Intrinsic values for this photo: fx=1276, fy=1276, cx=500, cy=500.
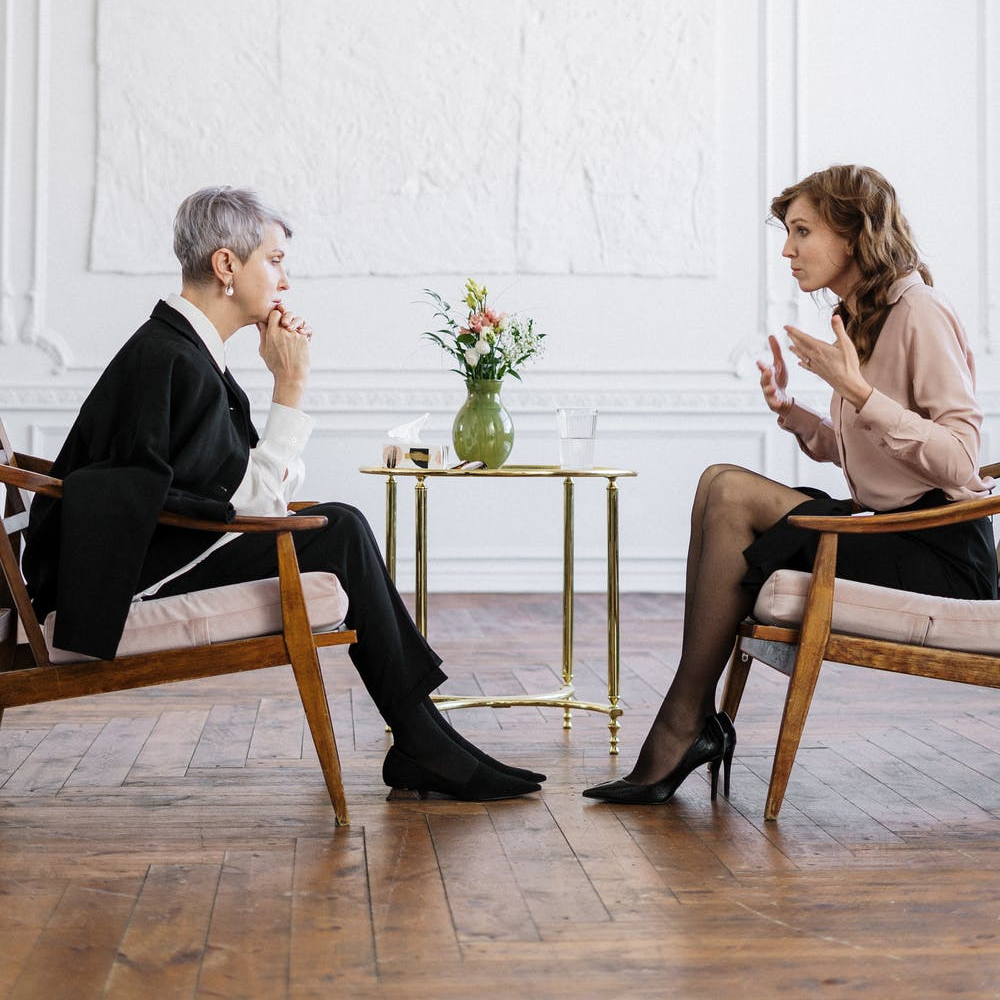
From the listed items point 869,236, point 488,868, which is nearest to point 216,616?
point 488,868

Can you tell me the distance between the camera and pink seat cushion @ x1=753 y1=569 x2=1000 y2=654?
2.31 metres

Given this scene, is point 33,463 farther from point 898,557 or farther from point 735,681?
point 898,557

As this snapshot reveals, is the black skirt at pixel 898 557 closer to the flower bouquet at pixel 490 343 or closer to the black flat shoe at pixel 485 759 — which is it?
the black flat shoe at pixel 485 759

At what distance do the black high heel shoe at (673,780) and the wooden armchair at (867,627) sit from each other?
6.6 inches

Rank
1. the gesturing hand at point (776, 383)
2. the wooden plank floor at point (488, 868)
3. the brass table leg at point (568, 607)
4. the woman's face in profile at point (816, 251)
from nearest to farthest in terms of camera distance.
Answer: the wooden plank floor at point (488, 868), the woman's face in profile at point (816, 251), the gesturing hand at point (776, 383), the brass table leg at point (568, 607)

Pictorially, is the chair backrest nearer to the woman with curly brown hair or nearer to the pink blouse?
the woman with curly brown hair

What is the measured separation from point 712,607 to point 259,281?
110 centimetres

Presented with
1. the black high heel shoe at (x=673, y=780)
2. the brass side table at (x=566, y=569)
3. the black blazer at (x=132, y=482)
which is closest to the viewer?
the black blazer at (x=132, y=482)

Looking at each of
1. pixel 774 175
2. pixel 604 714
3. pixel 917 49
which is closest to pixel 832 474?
pixel 774 175

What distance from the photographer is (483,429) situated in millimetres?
3059

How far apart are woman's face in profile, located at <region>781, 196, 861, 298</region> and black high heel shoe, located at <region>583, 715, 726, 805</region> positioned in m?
0.92

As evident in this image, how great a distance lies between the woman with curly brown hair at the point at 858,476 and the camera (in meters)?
2.40

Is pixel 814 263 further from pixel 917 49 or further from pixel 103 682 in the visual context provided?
pixel 917 49

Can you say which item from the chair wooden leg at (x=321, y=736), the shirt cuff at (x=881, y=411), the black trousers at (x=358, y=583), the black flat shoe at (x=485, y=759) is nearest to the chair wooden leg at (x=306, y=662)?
the chair wooden leg at (x=321, y=736)
